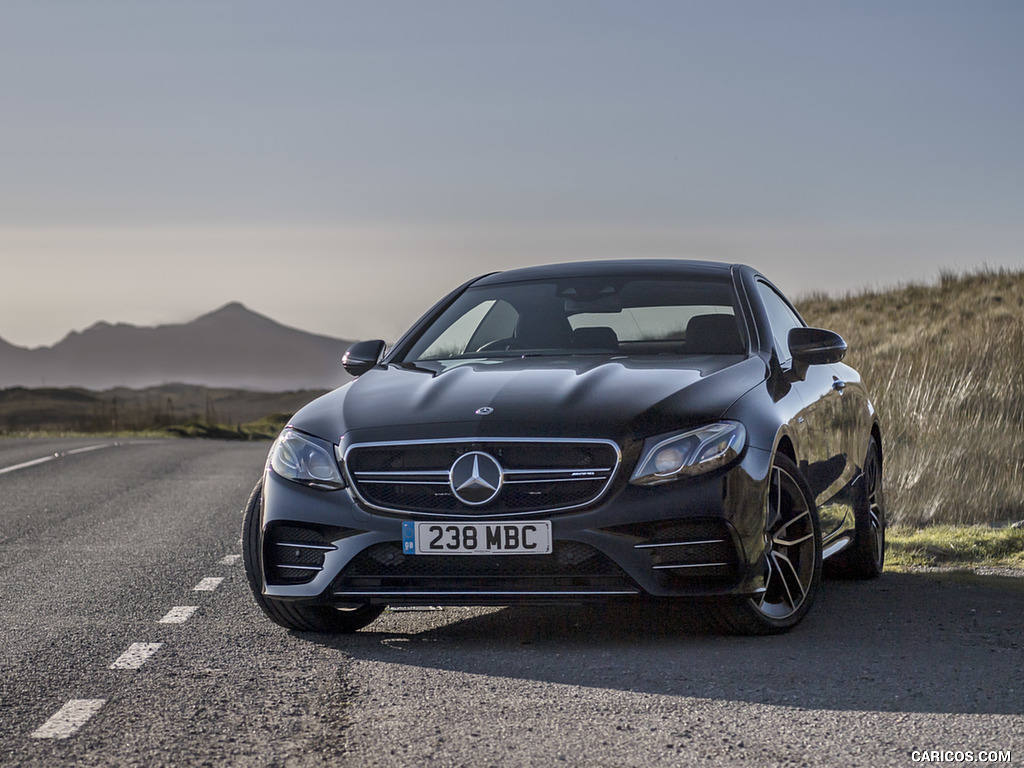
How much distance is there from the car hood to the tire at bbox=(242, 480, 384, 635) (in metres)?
0.45

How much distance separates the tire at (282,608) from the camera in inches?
210

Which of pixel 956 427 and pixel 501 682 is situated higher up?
pixel 956 427

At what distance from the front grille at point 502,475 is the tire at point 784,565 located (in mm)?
705

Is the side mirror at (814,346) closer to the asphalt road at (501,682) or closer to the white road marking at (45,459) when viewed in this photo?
Answer: the asphalt road at (501,682)

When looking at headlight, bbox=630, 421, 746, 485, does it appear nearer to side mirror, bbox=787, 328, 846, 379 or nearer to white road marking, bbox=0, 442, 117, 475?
side mirror, bbox=787, 328, 846, 379

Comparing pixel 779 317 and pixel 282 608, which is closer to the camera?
pixel 282 608

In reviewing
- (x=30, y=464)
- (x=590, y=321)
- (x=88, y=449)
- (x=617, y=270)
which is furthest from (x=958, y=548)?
(x=88, y=449)

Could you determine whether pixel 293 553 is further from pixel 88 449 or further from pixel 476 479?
pixel 88 449

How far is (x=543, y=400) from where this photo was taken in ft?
16.9

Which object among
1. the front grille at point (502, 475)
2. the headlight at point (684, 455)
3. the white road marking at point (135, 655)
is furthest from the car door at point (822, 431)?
the white road marking at point (135, 655)

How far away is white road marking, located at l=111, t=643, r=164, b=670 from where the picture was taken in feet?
15.9

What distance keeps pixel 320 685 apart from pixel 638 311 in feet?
8.97

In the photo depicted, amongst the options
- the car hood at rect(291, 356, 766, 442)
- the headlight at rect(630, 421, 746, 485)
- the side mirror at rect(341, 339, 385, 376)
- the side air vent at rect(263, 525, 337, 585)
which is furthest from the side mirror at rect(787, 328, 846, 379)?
the side air vent at rect(263, 525, 337, 585)

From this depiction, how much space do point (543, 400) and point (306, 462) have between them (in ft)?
3.13
